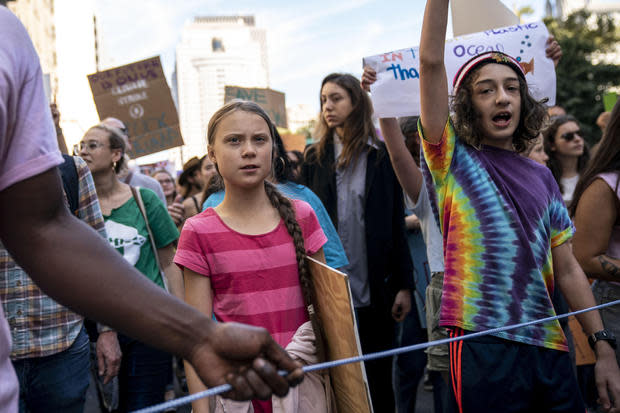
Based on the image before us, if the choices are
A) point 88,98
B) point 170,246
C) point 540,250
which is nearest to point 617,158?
point 540,250

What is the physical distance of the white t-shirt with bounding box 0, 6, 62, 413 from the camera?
1017mm

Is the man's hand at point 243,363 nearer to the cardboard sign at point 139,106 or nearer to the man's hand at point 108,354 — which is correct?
the man's hand at point 108,354

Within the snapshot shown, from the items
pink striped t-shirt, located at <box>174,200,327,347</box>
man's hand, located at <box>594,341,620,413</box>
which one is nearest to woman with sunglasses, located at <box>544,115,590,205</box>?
man's hand, located at <box>594,341,620,413</box>

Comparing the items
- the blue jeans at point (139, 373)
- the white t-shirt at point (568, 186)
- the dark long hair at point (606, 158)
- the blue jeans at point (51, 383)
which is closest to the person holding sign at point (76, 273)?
the blue jeans at point (51, 383)

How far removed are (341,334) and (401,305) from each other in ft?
6.86

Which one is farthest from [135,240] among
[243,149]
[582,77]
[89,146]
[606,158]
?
[582,77]

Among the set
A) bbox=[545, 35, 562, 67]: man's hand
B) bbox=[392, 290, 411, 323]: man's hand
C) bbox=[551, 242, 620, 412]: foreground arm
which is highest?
bbox=[545, 35, 562, 67]: man's hand

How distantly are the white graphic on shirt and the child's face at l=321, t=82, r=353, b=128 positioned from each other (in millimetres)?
1471

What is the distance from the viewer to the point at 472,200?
2.27 m

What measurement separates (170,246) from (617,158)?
2.51 m

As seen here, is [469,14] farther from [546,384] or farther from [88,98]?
[88,98]

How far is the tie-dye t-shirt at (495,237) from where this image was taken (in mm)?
2164

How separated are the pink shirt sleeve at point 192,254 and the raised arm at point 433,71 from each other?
92 centimetres

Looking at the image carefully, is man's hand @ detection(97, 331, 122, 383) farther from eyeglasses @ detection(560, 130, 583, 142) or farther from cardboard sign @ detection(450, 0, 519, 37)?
eyeglasses @ detection(560, 130, 583, 142)
